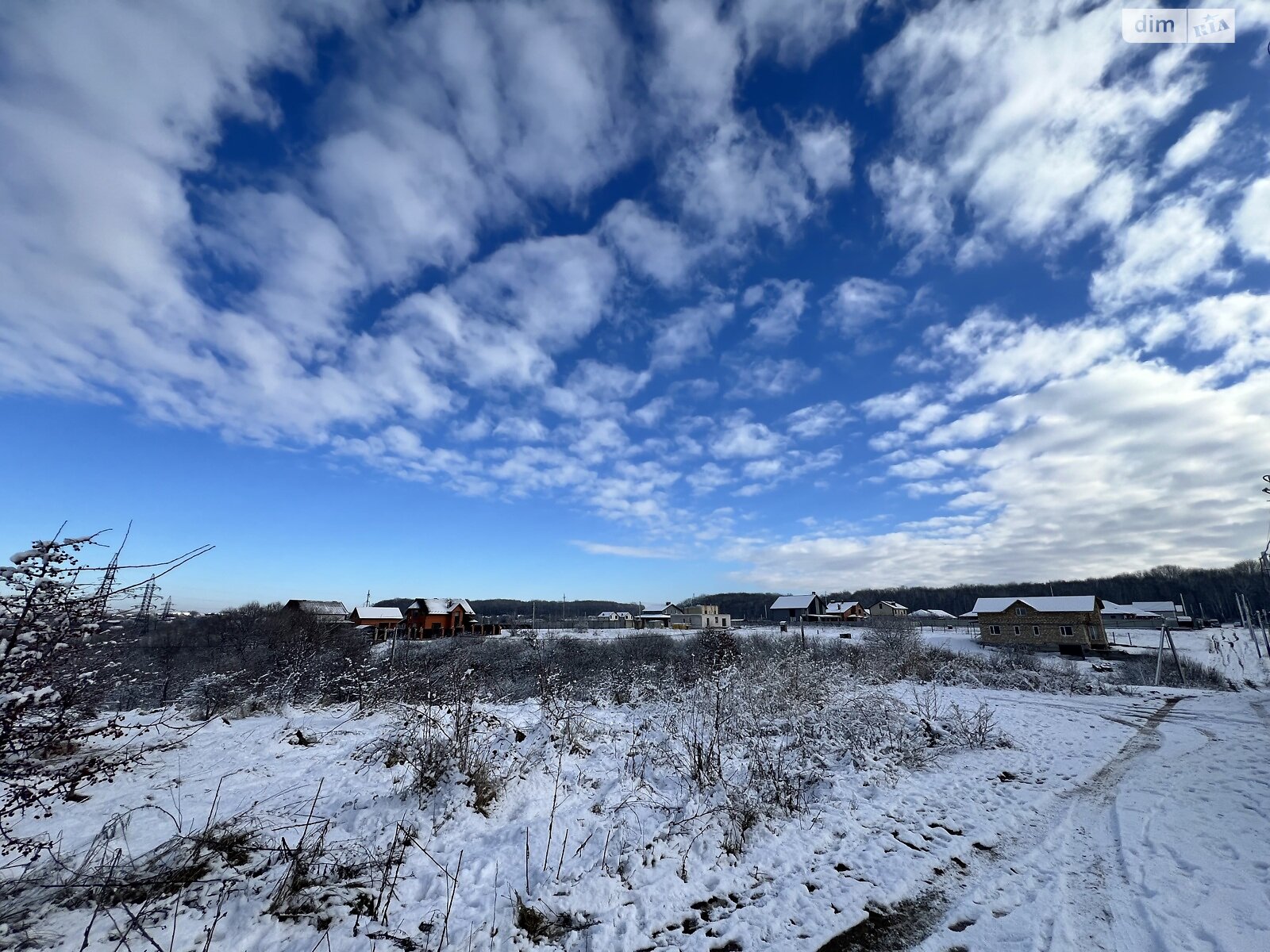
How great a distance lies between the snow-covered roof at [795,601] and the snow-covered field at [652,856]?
7779cm

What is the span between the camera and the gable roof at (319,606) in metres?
54.2

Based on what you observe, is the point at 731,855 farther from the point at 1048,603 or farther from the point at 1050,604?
the point at 1048,603

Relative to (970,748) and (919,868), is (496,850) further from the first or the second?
(970,748)

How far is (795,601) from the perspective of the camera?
85.8m

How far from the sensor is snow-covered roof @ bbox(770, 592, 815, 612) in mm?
84500

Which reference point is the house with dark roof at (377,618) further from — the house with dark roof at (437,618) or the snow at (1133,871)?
the snow at (1133,871)

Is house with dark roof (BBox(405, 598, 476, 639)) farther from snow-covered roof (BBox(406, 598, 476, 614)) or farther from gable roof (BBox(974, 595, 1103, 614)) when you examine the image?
gable roof (BBox(974, 595, 1103, 614))

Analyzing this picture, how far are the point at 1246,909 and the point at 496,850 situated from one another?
7.16m

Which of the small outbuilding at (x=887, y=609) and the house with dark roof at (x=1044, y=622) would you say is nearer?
the house with dark roof at (x=1044, y=622)

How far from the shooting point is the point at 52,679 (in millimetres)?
3691

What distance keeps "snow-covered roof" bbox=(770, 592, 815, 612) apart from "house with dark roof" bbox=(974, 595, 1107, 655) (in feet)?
95.6

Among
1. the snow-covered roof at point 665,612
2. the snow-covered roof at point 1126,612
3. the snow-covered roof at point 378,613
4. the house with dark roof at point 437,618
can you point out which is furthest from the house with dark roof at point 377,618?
the snow-covered roof at point 1126,612

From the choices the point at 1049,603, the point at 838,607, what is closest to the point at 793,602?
the point at 838,607

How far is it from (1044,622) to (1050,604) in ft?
6.85
